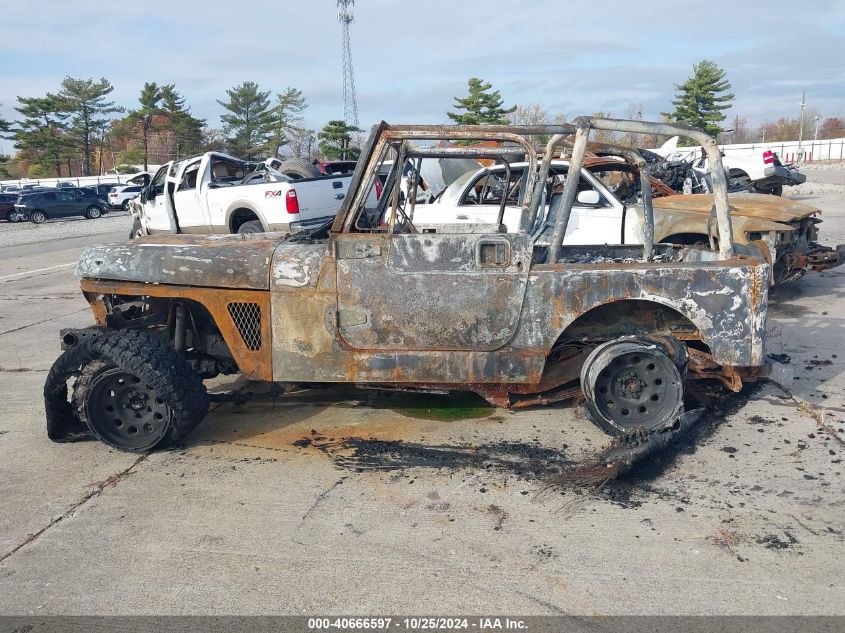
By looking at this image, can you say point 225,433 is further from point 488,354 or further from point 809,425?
point 809,425

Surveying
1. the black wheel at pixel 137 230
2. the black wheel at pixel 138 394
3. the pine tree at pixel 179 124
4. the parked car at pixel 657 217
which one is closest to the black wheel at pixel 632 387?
the black wheel at pixel 138 394

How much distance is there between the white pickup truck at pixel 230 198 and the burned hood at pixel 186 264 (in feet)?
→ 20.9

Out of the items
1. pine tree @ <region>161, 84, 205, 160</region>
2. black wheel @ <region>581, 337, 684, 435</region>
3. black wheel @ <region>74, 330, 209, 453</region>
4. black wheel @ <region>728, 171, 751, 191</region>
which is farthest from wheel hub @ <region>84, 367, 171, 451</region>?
pine tree @ <region>161, 84, 205, 160</region>

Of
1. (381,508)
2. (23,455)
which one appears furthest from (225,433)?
(381,508)

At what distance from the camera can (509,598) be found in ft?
9.53

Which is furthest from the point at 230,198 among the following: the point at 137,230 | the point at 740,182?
the point at 740,182

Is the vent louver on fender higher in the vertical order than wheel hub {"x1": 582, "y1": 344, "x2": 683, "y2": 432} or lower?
higher

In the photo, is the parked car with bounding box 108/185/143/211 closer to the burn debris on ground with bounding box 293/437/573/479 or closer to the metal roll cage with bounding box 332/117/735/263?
the metal roll cage with bounding box 332/117/735/263

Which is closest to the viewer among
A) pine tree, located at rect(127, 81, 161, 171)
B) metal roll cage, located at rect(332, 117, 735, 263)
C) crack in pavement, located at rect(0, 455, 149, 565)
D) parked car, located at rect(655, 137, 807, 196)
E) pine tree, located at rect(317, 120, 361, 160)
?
crack in pavement, located at rect(0, 455, 149, 565)

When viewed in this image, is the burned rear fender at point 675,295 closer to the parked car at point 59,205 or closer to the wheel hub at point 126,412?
the wheel hub at point 126,412

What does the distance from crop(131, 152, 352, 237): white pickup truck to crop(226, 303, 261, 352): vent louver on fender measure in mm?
6553

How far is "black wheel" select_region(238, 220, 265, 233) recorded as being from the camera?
11.9 m

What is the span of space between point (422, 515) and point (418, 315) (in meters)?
1.22

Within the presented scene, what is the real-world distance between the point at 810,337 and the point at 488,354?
13.6 feet
